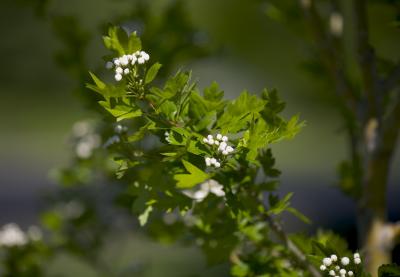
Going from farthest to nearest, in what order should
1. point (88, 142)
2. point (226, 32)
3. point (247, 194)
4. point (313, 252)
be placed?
point (226, 32)
point (88, 142)
point (247, 194)
point (313, 252)

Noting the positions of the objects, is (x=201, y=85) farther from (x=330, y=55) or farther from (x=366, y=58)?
(x=366, y=58)

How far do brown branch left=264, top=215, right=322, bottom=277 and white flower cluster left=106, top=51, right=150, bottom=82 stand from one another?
0.49 m

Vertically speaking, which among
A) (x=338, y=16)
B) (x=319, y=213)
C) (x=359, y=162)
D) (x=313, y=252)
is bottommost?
(x=313, y=252)

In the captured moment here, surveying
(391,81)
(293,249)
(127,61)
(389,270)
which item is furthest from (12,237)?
(389,270)

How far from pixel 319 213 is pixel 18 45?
31.0 ft

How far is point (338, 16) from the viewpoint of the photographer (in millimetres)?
2027

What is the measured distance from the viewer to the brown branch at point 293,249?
1.39 m

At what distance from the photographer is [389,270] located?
1101 millimetres

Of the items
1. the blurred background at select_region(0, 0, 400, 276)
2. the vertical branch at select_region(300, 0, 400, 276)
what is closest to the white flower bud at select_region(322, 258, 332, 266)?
the vertical branch at select_region(300, 0, 400, 276)

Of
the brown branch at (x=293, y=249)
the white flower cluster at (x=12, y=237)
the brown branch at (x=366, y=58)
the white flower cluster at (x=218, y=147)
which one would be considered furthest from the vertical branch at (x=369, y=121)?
the white flower cluster at (x=12, y=237)

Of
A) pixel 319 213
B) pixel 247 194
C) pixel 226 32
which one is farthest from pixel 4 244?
pixel 226 32

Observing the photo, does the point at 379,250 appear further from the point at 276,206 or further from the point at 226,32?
the point at 226,32

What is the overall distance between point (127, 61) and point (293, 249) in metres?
0.62

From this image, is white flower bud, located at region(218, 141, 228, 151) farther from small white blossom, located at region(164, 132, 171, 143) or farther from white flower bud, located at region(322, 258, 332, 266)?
white flower bud, located at region(322, 258, 332, 266)
